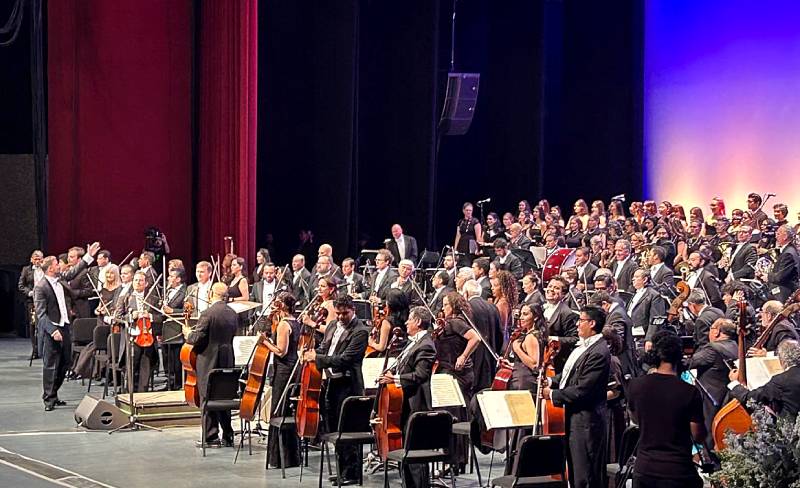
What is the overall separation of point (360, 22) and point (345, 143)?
3123 mm

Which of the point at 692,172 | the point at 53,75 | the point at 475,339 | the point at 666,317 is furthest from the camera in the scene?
the point at 692,172

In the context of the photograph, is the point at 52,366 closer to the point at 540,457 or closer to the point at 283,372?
the point at 283,372

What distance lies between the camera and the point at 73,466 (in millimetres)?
10766

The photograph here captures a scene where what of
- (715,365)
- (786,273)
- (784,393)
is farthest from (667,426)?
(786,273)

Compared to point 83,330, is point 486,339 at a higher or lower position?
higher

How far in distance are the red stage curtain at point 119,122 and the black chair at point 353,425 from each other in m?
11.0

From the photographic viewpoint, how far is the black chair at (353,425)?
31.8ft

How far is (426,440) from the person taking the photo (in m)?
A: 9.16

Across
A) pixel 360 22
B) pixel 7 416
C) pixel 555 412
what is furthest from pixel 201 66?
pixel 555 412

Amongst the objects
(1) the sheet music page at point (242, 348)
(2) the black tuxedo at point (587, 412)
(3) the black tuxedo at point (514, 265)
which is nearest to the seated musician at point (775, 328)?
(2) the black tuxedo at point (587, 412)

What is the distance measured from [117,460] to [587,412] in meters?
4.70

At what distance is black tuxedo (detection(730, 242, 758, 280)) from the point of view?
15172 millimetres

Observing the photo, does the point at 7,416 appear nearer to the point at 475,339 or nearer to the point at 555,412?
the point at 475,339

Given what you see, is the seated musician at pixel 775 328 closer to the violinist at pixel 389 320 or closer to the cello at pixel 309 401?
the violinist at pixel 389 320
